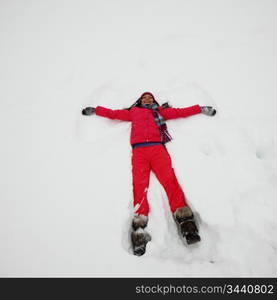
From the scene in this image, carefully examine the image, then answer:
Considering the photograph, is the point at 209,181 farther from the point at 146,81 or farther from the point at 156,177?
the point at 146,81

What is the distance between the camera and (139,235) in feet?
7.79

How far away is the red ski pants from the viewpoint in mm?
2674

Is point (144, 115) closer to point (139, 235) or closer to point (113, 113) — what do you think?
point (113, 113)

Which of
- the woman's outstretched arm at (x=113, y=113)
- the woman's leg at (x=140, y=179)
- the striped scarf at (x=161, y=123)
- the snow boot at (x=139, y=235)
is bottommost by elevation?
the snow boot at (x=139, y=235)

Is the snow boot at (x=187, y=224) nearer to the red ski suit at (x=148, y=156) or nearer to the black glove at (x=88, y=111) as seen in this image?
the red ski suit at (x=148, y=156)

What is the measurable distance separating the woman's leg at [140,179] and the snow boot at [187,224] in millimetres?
437

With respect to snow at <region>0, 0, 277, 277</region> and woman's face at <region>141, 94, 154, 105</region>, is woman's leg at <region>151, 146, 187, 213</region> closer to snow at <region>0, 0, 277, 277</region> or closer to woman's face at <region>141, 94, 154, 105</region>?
snow at <region>0, 0, 277, 277</region>

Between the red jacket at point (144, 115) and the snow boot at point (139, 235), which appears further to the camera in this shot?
the red jacket at point (144, 115)

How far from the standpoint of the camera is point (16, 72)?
5023 mm

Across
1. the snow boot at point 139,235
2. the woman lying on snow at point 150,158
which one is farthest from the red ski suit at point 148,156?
the snow boot at point 139,235

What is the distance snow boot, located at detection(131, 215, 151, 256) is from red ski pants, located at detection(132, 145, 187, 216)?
0.11m

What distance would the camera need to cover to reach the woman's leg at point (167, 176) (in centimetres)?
268

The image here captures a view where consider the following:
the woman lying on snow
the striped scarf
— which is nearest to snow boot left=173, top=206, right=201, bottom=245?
the woman lying on snow

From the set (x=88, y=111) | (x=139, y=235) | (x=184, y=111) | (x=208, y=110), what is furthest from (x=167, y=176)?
(x=88, y=111)
